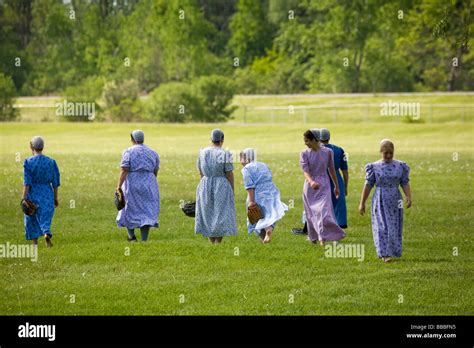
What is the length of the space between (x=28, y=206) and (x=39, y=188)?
0.36 m

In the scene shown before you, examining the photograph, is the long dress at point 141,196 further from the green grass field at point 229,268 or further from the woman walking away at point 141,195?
the green grass field at point 229,268

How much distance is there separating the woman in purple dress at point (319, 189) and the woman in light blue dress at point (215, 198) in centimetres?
120

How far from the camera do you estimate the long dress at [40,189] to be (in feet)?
59.1

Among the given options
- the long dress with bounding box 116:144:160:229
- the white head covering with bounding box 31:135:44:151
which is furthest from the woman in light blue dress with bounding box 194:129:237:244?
the white head covering with bounding box 31:135:44:151

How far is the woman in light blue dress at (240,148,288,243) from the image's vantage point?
60.4 ft

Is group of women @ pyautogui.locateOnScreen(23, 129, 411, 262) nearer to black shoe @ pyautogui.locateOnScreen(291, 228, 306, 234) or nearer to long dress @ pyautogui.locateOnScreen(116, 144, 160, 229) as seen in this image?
long dress @ pyautogui.locateOnScreen(116, 144, 160, 229)

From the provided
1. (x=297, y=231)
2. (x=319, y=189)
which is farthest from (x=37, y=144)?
(x=297, y=231)

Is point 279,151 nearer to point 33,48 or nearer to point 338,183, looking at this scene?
point 338,183

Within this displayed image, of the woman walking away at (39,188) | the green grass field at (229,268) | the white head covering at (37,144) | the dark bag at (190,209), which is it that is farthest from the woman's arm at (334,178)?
the white head covering at (37,144)

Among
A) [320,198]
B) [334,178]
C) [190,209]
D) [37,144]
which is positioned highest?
[37,144]

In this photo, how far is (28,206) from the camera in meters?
18.1

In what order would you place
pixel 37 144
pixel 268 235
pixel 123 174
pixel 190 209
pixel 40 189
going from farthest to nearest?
pixel 190 209
pixel 268 235
pixel 123 174
pixel 40 189
pixel 37 144

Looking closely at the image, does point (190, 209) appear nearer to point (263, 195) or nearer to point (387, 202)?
point (263, 195)
